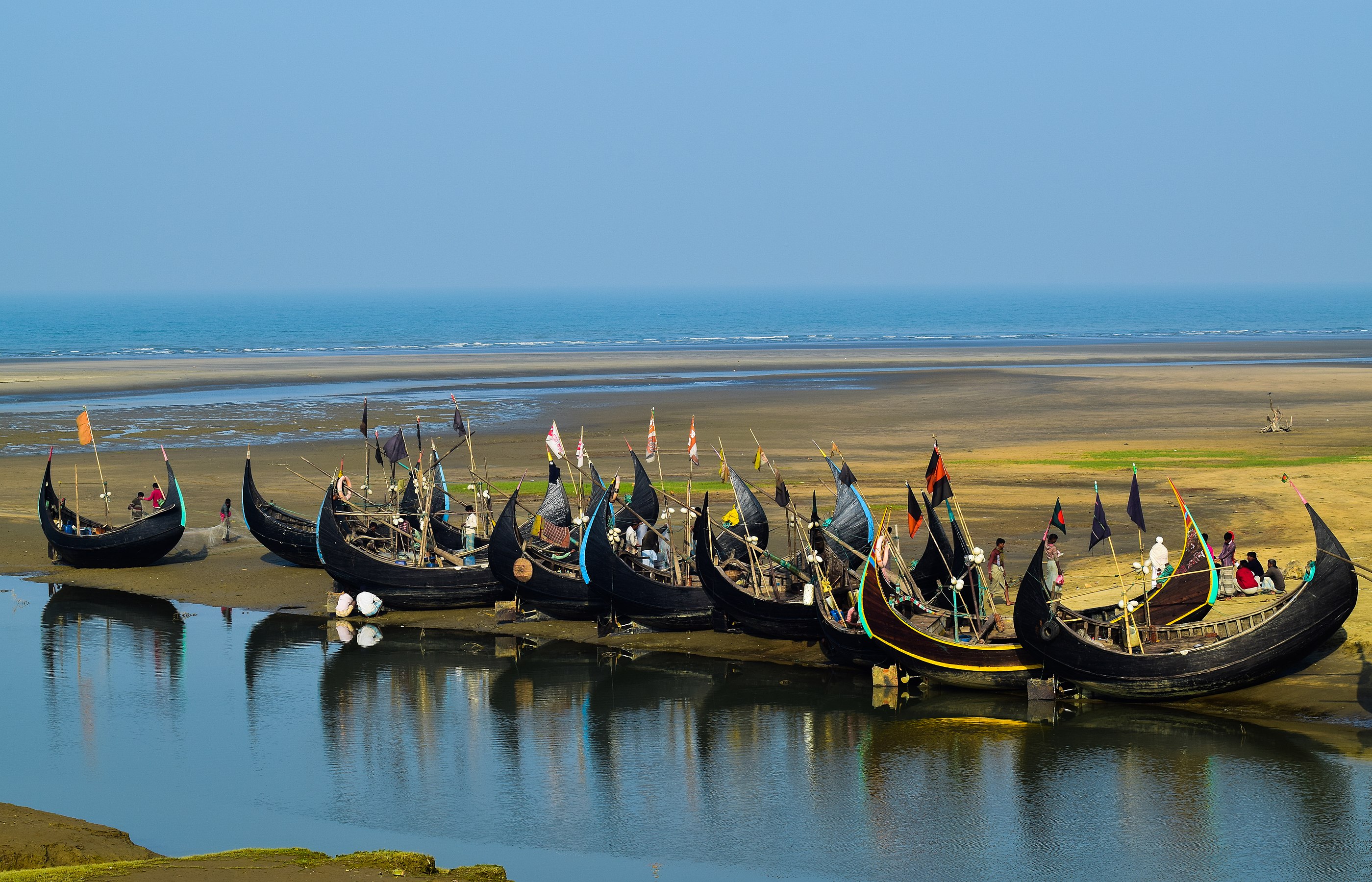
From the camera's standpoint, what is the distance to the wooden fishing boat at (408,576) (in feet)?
74.6

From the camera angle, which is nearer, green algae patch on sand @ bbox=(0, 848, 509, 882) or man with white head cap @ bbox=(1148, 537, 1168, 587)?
green algae patch on sand @ bbox=(0, 848, 509, 882)

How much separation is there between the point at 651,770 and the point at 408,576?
8373 mm

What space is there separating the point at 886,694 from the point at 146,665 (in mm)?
11798

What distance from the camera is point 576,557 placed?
23391mm

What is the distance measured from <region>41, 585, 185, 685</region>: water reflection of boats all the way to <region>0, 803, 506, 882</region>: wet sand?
7209 mm

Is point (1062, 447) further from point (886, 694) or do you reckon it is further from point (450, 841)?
point (450, 841)

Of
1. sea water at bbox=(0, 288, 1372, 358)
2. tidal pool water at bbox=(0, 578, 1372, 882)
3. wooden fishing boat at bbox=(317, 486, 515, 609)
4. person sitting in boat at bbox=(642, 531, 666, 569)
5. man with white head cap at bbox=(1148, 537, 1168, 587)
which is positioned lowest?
tidal pool water at bbox=(0, 578, 1372, 882)

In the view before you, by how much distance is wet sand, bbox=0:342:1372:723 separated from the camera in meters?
23.0

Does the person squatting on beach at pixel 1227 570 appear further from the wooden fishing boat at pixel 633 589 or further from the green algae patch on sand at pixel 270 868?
the green algae patch on sand at pixel 270 868

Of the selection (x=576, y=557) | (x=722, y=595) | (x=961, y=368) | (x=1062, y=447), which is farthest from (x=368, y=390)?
(x=722, y=595)

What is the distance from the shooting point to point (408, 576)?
74.9 feet

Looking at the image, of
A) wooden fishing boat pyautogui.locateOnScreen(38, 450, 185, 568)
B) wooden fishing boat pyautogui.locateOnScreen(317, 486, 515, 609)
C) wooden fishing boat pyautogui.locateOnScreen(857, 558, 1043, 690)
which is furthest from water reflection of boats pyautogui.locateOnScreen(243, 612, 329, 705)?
wooden fishing boat pyautogui.locateOnScreen(857, 558, 1043, 690)

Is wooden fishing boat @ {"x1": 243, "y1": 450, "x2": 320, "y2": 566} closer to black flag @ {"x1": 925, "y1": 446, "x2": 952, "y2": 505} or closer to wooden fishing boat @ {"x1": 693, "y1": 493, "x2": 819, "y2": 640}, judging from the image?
wooden fishing boat @ {"x1": 693, "y1": 493, "x2": 819, "y2": 640}

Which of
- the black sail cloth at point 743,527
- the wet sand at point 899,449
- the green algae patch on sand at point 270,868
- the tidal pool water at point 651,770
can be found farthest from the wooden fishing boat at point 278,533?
the green algae patch on sand at point 270,868
